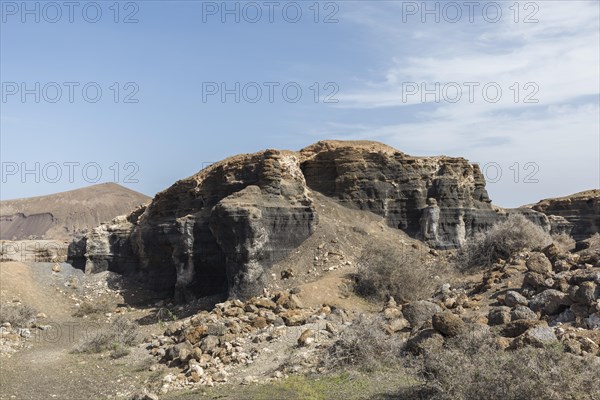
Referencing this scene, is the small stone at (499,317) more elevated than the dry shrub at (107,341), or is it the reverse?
the small stone at (499,317)

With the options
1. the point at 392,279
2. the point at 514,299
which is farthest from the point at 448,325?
the point at 392,279

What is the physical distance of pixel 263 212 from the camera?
2217 centimetres

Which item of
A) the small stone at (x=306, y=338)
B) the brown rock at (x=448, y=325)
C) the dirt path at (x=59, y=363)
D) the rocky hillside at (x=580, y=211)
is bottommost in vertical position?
the dirt path at (x=59, y=363)

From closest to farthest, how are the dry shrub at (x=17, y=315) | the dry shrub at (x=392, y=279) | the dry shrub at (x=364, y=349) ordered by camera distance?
1. the dry shrub at (x=364, y=349)
2. the dry shrub at (x=392, y=279)
3. the dry shrub at (x=17, y=315)

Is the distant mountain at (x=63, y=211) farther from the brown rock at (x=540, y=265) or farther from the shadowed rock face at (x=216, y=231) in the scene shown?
the brown rock at (x=540, y=265)

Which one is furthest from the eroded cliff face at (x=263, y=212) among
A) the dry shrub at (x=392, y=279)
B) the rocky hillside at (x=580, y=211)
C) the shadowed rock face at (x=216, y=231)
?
the rocky hillside at (x=580, y=211)

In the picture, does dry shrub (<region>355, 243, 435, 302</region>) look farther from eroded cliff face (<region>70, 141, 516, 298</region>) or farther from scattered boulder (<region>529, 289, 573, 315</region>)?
scattered boulder (<region>529, 289, 573, 315</region>)

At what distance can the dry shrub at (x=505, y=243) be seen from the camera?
74.4ft

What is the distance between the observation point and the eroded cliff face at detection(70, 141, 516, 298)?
21.8 meters

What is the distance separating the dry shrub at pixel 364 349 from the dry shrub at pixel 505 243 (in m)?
11.3

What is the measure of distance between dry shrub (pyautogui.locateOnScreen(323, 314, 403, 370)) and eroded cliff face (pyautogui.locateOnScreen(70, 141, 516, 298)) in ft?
28.4

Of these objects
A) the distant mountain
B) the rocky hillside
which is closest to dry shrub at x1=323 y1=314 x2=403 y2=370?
the rocky hillside

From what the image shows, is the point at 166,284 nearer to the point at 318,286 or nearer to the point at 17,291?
the point at 17,291

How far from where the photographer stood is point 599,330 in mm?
10805
